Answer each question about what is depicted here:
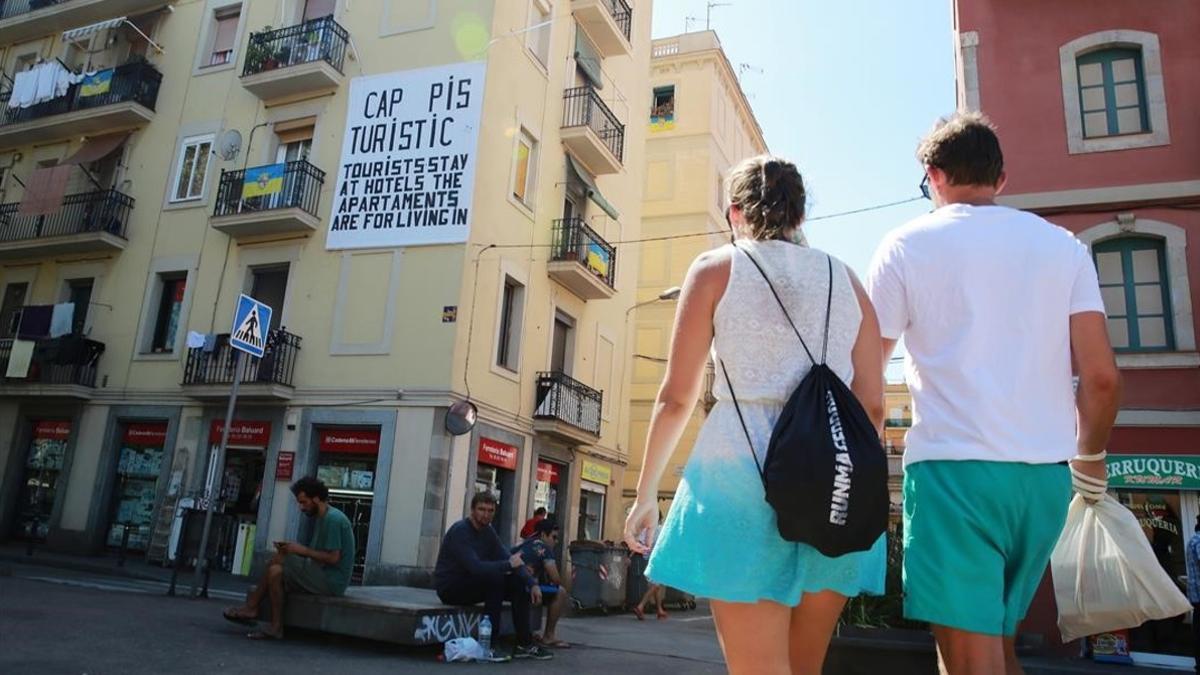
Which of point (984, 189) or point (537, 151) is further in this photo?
point (537, 151)

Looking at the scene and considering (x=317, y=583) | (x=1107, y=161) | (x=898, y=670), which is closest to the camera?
(x=898, y=670)

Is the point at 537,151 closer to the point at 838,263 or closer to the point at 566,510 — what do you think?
the point at 566,510

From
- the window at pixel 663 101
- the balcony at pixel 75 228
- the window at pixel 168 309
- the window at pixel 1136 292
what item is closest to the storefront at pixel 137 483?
Result: the window at pixel 168 309

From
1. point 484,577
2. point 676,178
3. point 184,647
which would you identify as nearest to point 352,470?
point 484,577

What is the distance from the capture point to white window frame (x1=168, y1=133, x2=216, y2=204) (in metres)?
20.5

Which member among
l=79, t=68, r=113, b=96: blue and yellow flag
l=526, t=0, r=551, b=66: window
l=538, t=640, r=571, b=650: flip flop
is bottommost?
l=538, t=640, r=571, b=650: flip flop

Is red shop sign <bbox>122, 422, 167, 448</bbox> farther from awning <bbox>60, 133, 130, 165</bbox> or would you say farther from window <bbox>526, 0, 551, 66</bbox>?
window <bbox>526, 0, 551, 66</bbox>

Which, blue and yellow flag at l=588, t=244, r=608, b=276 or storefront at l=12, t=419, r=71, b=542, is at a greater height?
blue and yellow flag at l=588, t=244, r=608, b=276

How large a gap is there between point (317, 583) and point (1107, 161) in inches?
472

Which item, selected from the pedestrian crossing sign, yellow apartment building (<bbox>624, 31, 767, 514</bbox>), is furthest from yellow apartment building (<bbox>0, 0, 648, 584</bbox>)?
yellow apartment building (<bbox>624, 31, 767, 514</bbox>)

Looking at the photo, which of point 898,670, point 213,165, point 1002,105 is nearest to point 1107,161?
point 1002,105

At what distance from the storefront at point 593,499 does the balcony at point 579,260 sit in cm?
440

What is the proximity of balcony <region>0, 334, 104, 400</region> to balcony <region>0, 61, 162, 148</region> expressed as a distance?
5.74 meters

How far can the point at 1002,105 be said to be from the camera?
13.1 metres
